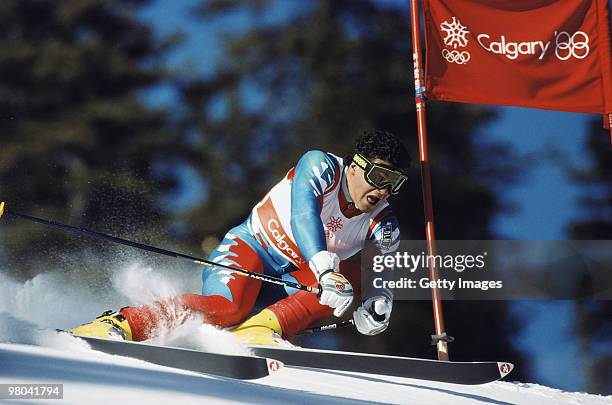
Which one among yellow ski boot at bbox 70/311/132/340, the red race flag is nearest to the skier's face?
the red race flag

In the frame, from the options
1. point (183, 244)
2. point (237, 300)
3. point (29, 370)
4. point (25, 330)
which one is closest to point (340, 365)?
point (237, 300)

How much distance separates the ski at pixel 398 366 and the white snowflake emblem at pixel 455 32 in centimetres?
161

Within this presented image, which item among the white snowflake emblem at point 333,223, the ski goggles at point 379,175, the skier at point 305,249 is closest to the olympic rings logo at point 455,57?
the skier at point 305,249

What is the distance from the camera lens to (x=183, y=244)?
7375 millimetres

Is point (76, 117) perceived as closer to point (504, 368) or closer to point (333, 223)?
point (333, 223)

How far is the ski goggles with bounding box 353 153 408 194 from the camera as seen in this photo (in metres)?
3.21

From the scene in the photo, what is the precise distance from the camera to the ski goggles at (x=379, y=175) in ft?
10.5

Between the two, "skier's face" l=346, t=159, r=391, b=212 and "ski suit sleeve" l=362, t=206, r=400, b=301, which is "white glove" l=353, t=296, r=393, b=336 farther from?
"skier's face" l=346, t=159, r=391, b=212

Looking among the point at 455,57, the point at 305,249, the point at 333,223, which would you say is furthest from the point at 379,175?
the point at 455,57

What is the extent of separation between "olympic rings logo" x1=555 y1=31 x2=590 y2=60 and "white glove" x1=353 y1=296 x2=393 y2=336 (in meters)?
1.73

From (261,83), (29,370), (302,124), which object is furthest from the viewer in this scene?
(261,83)

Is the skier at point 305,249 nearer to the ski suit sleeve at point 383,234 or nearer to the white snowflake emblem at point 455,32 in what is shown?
the ski suit sleeve at point 383,234

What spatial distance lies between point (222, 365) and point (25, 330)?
682 millimetres

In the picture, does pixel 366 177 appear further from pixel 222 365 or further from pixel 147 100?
pixel 147 100
